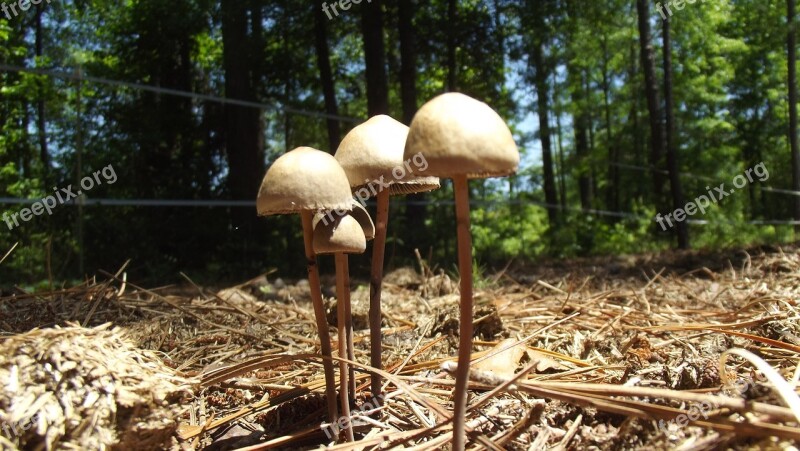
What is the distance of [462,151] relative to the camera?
1.09 meters

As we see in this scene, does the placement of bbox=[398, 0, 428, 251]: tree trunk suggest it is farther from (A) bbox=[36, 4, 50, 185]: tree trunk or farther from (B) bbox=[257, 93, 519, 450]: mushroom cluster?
(B) bbox=[257, 93, 519, 450]: mushroom cluster

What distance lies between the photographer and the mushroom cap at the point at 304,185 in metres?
1.32

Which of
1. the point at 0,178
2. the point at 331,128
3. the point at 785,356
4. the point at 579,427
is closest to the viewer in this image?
the point at 579,427

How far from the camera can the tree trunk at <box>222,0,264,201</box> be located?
7426 millimetres

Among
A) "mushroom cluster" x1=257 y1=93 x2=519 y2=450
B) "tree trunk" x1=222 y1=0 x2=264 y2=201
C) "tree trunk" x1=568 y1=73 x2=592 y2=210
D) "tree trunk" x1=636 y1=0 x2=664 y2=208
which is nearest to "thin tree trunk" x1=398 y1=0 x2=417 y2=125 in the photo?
"tree trunk" x1=222 y1=0 x2=264 y2=201

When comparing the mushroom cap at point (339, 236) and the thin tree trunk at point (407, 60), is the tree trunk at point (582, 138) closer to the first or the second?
the thin tree trunk at point (407, 60)

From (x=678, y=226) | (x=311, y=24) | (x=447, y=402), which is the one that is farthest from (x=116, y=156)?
(x=678, y=226)

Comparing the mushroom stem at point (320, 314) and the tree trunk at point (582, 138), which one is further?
the tree trunk at point (582, 138)

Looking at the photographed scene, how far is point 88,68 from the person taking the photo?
8602mm

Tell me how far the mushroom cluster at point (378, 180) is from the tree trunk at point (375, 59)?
560 cm

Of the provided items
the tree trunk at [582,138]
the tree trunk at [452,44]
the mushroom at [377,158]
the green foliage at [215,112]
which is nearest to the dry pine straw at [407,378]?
the mushroom at [377,158]

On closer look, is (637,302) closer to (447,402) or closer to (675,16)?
(447,402)

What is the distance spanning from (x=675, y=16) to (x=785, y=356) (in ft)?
37.8

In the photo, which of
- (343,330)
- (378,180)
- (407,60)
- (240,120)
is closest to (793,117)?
(407,60)
